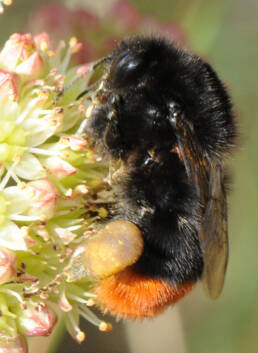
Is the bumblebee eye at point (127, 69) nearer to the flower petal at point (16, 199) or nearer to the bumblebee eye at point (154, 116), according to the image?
the bumblebee eye at point (154, 116)

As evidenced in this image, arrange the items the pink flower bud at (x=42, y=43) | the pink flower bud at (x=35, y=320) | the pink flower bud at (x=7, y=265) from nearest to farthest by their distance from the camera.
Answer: the pink flower bud at (x=7, y=265) < the pink flower bud at (x=35, y=320) < the pink flower bud at (x=42, y=43)

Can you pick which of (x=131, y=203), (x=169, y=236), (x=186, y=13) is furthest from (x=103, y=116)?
(x=186, y=13)

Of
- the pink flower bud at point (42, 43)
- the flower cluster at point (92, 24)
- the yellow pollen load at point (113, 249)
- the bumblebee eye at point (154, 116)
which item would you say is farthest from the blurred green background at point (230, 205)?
the bumblebee eye at point (154, 116)

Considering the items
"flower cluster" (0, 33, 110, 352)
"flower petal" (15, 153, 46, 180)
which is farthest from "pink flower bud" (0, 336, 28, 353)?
"flower petal" (15, 153, 46, 180)

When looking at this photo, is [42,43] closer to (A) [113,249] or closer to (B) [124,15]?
(A) [113,249]

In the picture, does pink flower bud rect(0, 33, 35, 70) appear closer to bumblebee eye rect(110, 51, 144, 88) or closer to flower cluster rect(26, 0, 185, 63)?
bumblebee eye rect(110, 51, 144, 88)

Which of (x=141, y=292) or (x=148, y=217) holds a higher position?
(x=148, y=217)

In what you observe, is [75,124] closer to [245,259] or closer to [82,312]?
[82,312]
